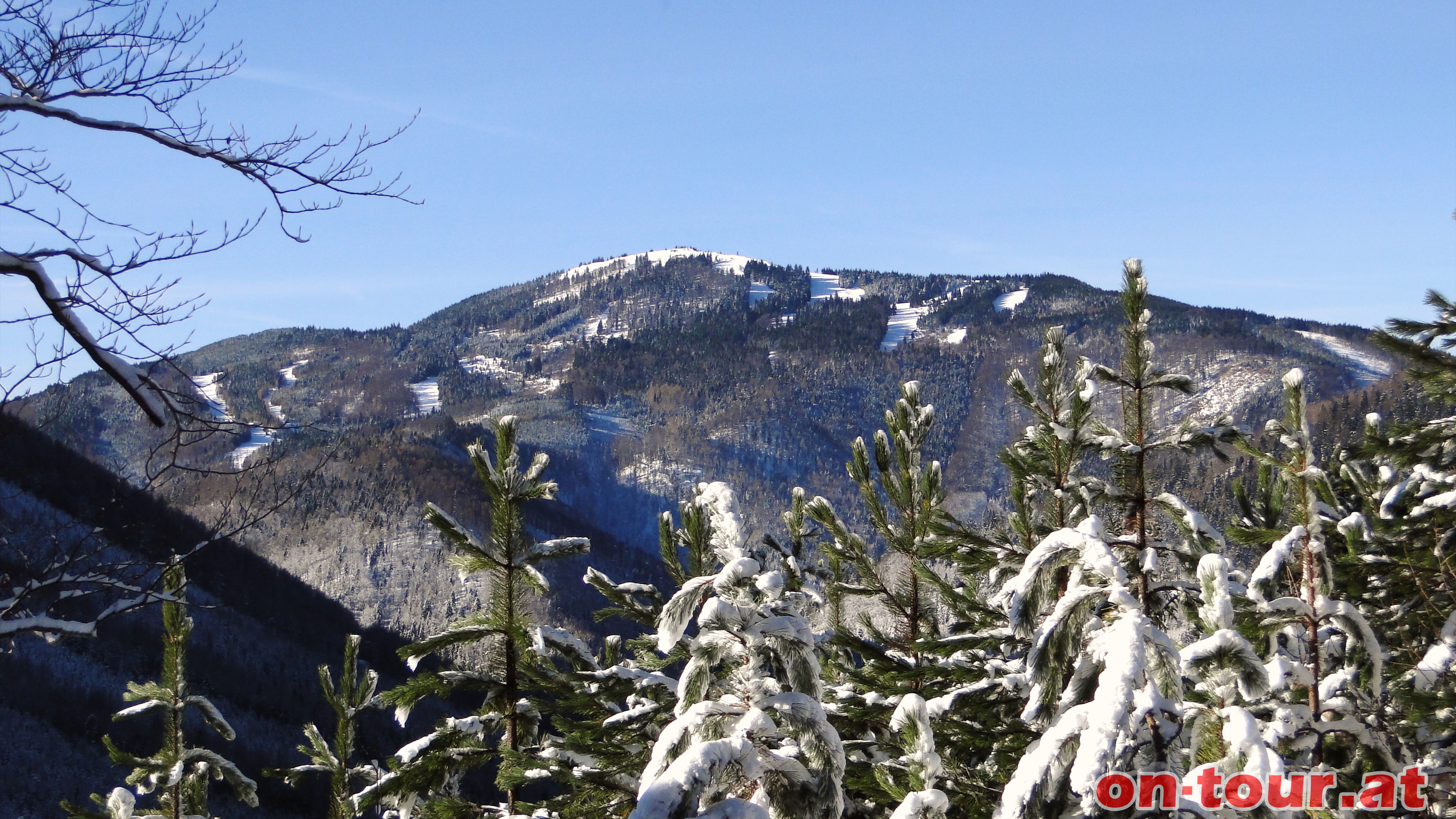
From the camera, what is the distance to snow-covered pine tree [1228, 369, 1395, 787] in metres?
4.05

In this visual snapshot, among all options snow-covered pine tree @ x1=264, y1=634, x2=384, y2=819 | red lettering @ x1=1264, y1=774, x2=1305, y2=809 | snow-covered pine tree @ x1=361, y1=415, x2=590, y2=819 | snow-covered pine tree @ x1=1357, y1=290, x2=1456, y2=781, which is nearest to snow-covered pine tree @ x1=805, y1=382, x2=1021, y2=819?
red lettering @ x1=1264, y1=774, x2=1305, y2=809

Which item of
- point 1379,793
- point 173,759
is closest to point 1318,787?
point 1379,793

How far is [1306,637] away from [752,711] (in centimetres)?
351

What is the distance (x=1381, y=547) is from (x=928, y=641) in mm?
4426

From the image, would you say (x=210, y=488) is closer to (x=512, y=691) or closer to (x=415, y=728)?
(x=415, y=728)

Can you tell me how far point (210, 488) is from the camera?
18062cm

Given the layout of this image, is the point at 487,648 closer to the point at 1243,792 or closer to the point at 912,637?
the point at 912,637

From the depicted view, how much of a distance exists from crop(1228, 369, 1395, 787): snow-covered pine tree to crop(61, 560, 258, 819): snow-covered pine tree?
868cm

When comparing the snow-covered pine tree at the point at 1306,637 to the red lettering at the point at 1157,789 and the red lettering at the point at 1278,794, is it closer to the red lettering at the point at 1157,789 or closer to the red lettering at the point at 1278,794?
the red lettering at the point at 1278,794

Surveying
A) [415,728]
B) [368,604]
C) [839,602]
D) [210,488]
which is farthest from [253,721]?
[210,488]

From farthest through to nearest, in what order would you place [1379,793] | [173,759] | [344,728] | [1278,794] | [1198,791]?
1. [344,728]
2. [173,759]
3. [1379,793]
4. [1198,791]
5. [1278,794]

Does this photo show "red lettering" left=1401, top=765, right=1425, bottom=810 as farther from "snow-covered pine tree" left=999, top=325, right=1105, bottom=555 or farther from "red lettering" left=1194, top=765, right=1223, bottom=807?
"red lettering" left=1194, top=765, right=1223, bottom=807

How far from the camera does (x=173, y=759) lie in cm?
980

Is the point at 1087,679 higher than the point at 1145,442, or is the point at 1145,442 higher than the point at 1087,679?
the point at 1145,442
